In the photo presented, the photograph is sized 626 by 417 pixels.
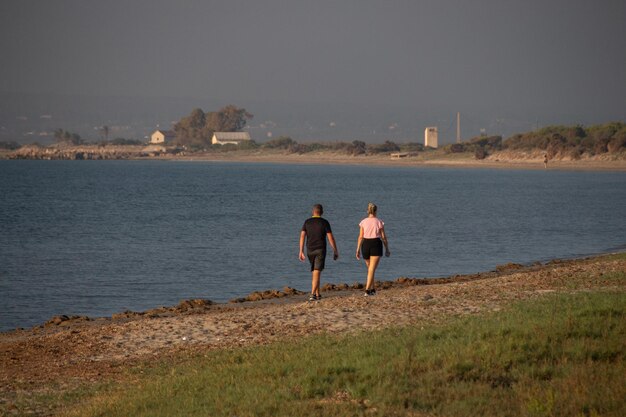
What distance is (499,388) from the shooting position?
914cm

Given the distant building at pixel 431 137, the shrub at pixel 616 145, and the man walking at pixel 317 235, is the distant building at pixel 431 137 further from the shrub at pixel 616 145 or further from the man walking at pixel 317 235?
the man walking at pixel 317 235

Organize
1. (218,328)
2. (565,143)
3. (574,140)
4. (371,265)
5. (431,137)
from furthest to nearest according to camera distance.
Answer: (431,137) → (574,140) → (565,143) → (371,265) → (218,328)

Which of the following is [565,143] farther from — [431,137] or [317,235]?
[317,235]

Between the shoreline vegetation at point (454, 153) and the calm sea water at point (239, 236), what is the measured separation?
31.8m

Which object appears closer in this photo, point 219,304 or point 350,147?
point 219,304

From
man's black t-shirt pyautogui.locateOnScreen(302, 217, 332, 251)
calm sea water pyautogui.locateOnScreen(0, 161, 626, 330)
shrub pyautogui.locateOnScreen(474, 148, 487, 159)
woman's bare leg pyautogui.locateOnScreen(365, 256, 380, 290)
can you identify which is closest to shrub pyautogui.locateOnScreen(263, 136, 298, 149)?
shrub pyautogui.locateOnScreen(474, 148, 487, 159)

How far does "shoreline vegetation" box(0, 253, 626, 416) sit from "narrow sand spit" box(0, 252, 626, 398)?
0.03 meters

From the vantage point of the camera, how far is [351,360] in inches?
410

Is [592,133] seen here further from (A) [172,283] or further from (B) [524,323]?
(B) [524,323]

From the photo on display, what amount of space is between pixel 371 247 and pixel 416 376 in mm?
6995

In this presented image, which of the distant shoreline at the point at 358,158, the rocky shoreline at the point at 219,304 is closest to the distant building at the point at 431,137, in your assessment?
the distant shoreline at the point at 358,158

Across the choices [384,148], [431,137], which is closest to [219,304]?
[384,148]

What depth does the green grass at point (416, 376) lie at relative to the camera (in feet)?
28.7

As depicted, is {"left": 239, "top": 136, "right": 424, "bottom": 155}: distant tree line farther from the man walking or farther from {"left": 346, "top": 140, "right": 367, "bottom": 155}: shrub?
the man walking
